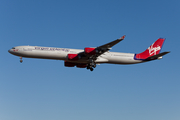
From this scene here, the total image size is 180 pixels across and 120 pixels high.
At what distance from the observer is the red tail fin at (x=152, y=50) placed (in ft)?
203

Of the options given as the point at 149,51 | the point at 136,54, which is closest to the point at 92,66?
the point at 136,54

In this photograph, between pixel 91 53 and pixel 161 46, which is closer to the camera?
pixel 91 53

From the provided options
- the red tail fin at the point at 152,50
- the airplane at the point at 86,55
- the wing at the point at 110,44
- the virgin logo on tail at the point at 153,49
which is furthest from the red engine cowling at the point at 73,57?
the virgin logo on tail at the point at 153,49

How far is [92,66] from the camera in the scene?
58375mm

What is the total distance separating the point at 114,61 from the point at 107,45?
7.43 m

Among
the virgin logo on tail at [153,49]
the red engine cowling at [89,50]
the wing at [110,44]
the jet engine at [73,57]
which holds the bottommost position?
the jet engine at [73,57]

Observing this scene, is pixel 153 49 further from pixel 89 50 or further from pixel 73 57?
pixel 73 57

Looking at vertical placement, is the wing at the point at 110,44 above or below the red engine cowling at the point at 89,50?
above

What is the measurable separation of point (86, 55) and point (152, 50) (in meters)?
18.8

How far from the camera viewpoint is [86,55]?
55250mm

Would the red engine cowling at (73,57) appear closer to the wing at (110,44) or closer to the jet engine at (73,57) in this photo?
the jet engine at (73,57)

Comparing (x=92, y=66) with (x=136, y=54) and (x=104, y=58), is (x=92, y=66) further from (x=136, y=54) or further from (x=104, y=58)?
(x=136, y=54)

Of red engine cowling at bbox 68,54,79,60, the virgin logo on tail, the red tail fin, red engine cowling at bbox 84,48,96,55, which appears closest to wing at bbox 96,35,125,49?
red engine cowling at bbox 84,48,96,55

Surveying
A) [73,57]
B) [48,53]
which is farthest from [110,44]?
A: [48,53]
